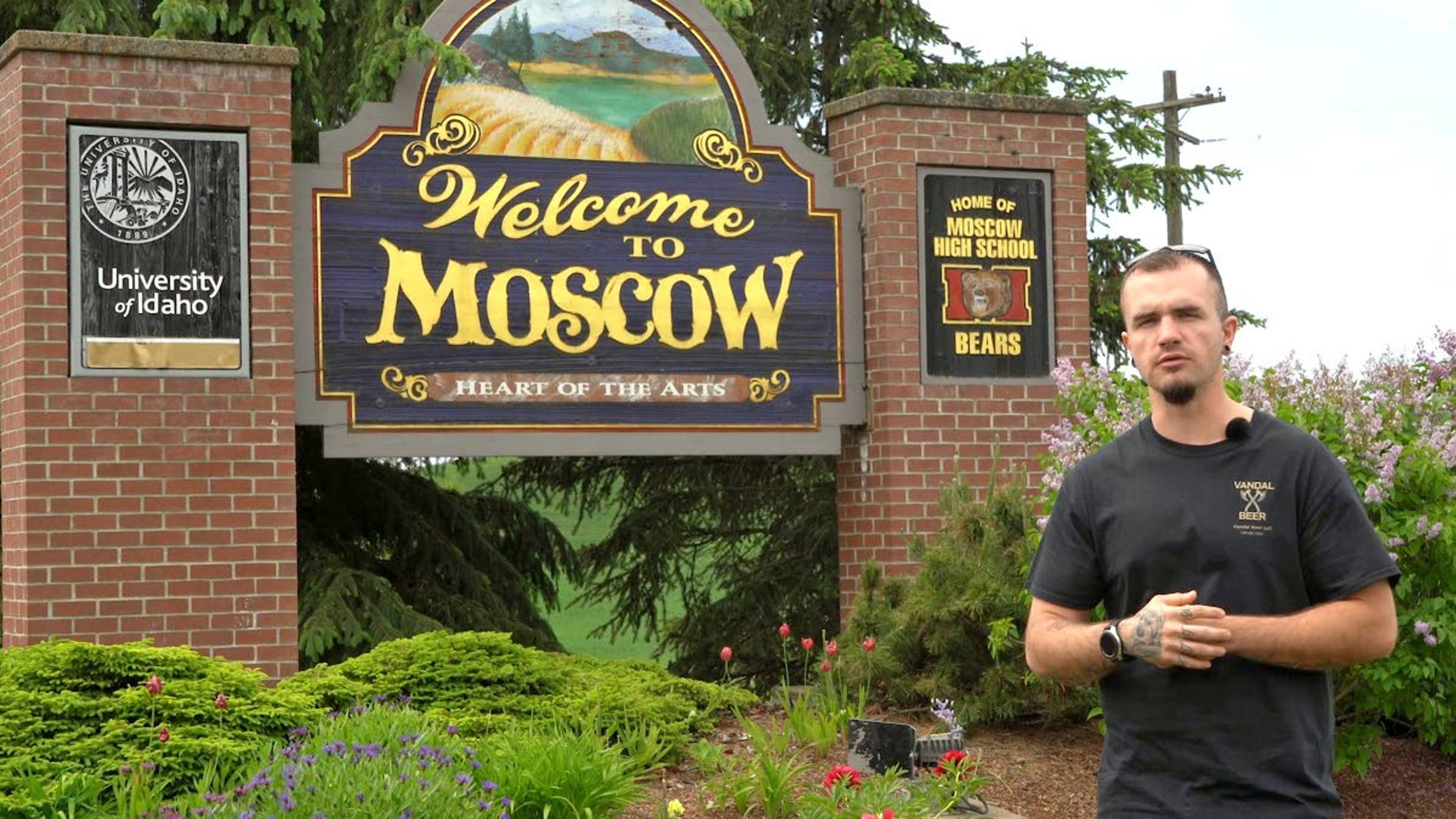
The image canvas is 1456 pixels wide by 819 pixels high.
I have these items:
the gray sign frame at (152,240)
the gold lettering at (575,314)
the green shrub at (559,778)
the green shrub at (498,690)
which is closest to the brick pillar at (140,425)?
the gray sign frame at (152,240)

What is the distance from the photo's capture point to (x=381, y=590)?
37.8 feet

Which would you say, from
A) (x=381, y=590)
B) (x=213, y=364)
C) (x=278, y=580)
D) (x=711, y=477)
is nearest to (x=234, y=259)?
(x=213, y=364)

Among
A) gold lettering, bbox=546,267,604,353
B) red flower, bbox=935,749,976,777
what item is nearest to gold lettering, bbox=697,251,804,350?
gold lettering, bbox=546,267,604,353

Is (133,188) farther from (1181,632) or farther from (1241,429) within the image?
(1181,632)

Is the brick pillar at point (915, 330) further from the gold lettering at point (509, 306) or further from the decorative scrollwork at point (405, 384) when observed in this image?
the decorative scrollwork at point (405, 384)

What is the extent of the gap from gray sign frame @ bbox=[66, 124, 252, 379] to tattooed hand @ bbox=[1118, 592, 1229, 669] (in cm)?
737

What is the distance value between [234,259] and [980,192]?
467 centimetres

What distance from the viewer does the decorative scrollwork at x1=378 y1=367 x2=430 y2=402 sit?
10.1 metres

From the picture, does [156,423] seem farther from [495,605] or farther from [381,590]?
[495,605]

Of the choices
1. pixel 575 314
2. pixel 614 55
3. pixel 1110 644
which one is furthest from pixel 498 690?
pixel 1110 644

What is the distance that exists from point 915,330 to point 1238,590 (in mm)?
7895

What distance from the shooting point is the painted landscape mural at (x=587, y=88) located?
10.6 meters

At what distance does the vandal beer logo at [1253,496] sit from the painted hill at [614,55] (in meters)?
8.00

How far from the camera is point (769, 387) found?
36.0 ft
